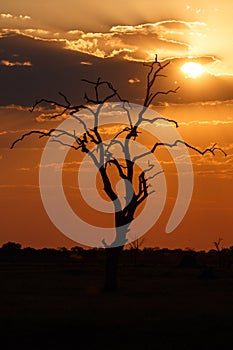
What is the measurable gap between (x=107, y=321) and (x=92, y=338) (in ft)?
14.2

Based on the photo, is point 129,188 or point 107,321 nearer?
point 107,321

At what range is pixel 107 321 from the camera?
3030 cm

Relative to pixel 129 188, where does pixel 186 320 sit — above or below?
below

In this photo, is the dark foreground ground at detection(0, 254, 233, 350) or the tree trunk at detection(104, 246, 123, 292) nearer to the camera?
the dark foreground ground at detection(0, 254, 233, 350)

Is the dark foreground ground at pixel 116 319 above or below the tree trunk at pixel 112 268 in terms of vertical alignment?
below


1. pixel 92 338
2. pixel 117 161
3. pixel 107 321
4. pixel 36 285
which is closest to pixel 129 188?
pixel 117 161

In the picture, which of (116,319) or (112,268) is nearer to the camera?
(116,319)

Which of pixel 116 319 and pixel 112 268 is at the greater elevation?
pixel 112 268

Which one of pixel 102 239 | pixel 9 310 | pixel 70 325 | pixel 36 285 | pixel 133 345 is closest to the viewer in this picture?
pixel 133 345

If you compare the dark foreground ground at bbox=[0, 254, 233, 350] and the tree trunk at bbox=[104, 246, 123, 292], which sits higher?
the tree trunk at bbox=[104, 246, 123, 292]

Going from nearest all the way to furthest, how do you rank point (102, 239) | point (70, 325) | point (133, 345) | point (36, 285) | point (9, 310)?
point (133, 345), point (70, 325), point (9, 310), point (102, 239), point (36, 285)

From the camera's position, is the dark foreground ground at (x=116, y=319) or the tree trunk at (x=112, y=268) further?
the tree trunk at (x=112, y=268)

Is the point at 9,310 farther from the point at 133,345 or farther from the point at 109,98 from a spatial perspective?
the point at 109,98

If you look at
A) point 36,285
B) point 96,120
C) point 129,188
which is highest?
point 96,120
